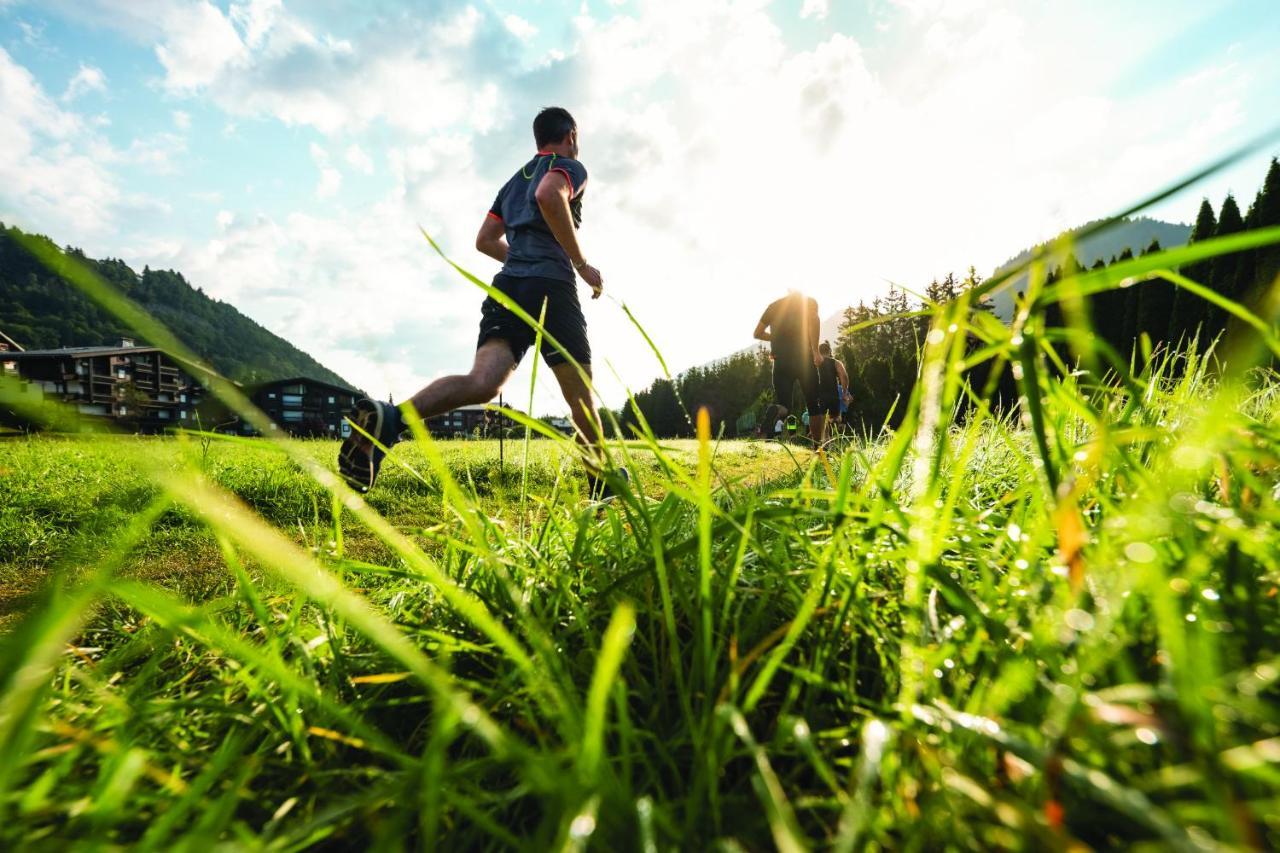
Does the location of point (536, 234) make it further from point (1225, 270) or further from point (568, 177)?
point (1225, 270)

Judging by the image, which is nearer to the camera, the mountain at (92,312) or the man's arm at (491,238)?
the man's arm at (491,238)

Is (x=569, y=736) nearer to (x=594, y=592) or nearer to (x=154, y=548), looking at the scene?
(x=594, y=592)

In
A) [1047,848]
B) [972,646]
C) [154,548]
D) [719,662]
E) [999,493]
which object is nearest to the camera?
[1047,848]

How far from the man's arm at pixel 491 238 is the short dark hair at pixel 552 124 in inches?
24.1

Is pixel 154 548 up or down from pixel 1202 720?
down

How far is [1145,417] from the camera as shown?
0.82 metres

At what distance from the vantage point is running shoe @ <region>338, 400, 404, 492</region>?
6.96ft

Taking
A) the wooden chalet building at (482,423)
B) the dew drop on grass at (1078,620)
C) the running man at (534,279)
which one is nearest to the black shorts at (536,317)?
the running man at (534,279)

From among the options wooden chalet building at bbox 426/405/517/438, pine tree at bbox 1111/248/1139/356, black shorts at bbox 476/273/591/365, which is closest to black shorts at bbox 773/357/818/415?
wooden chalet building at bbox 426/405/517/438

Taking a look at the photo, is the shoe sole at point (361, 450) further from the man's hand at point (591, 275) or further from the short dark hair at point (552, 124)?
the short dark hair at point (552, 124)

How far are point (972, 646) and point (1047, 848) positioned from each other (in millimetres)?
168

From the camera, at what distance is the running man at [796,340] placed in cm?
667

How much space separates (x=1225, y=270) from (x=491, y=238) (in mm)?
26461

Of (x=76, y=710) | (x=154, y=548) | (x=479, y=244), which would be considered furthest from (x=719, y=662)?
(x=479, y=244)
